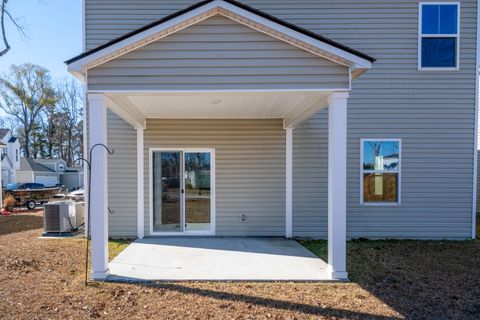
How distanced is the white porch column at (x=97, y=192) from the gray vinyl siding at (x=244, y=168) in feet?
10.5

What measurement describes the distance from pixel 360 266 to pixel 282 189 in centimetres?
283

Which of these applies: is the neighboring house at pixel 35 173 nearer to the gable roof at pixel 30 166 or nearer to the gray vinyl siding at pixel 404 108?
the gable roof at pixel 30 166

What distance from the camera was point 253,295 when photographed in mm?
4371

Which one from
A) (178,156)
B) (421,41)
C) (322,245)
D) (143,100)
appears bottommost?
(322,245)

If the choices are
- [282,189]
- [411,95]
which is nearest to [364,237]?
[282,189]

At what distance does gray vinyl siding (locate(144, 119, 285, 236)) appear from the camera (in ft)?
26.5

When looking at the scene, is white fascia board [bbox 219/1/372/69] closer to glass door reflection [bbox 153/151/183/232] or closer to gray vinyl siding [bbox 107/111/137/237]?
glass door reflection [bbox 153/151/183/232]

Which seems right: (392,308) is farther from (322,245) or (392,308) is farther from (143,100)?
(143,100)

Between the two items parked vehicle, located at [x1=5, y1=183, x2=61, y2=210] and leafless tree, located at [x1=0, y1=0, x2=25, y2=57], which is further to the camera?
parked vehicle, located at [x1=5, y1=183, x2=61, y2=210]

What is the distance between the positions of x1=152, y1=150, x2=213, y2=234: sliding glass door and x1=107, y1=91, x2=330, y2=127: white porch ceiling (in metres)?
1.06

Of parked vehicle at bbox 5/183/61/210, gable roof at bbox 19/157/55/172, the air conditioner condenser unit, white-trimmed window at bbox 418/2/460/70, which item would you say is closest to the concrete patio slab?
the air conditioner condenser unit

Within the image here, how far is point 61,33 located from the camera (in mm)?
15617

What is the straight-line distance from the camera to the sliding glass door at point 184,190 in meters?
8.11

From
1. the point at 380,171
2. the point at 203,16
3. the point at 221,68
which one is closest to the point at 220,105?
the point at 221,68
